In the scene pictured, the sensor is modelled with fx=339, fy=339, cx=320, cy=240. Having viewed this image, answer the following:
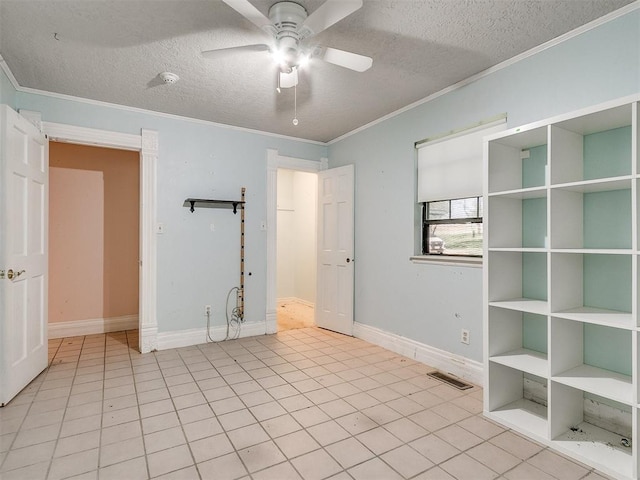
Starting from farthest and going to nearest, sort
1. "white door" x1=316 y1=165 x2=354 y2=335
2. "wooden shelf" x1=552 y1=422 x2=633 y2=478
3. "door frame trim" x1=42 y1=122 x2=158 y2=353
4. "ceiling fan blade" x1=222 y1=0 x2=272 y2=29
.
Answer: "white door" x1=316 y1=165 x2=354 y2=335 → "door frame trim" x1=42 y1=122 x2=158 y2=353 → "wooden shelf" x1=552 y1=422 x2=633 y2=478 → "ceiling fan blade" x1=222 y1=0 x2=272 y2=29

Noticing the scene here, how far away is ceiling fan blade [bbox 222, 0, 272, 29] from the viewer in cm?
160

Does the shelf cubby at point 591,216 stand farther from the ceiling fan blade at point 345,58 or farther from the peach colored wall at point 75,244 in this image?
the peach colored wall at point 75,244

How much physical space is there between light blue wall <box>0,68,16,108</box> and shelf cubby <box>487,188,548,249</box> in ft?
12.6

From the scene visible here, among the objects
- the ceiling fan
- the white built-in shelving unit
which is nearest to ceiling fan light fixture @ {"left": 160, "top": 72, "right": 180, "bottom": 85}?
the ceiling fan

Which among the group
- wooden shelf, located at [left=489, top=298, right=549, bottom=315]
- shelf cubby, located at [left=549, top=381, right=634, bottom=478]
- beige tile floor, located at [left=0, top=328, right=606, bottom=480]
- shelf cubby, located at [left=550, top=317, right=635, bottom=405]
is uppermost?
wooden shelf, located at [left=489, top=298, right=549, bottom=315]

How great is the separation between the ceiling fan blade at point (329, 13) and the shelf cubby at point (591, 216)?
1.53 metres

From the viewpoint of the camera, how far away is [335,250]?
4484 millimetres

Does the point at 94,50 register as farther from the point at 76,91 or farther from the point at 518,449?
the point at 518,449

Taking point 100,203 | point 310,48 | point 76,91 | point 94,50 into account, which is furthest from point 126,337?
point 310,48

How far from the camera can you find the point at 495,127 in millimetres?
2752

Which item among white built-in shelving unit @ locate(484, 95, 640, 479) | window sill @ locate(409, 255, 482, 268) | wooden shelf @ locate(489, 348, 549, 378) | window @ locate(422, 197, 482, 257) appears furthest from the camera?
window @ locate(422, 197, 482, 257)

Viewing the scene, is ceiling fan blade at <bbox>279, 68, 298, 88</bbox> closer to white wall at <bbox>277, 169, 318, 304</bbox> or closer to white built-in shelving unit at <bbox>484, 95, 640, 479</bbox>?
white built-in shelving unit at <bbox>484, 95, 640, 479</bbox>

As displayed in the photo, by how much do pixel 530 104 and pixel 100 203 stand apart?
4.83 meters

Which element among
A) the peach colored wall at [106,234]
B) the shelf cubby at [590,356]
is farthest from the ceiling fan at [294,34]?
the peach colored wall at [106,234]
